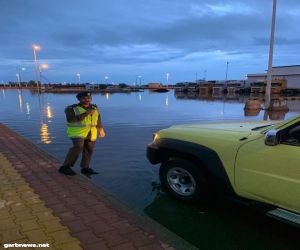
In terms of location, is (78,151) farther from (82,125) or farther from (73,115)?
(73,115)

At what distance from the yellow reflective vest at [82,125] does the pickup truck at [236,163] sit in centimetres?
149

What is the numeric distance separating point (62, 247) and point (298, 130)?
9.84ft

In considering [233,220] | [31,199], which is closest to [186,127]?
[233,220]

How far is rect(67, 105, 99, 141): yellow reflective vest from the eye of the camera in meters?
5.78

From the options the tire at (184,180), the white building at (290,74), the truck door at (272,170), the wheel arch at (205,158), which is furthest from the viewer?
the white building at (290,74)

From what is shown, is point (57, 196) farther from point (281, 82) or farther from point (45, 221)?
point (281, 82)

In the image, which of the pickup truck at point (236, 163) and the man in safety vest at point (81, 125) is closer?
the pickup truck at point (236, 163)

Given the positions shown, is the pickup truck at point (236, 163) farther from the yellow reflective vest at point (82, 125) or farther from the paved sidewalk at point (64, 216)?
the yellow reflective vest at point (82, 125)

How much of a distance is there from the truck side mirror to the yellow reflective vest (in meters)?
3.48

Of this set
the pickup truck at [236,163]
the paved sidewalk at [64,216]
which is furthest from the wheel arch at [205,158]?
the paved sidewalk at [64,216]

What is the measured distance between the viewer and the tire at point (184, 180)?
14.5 ft

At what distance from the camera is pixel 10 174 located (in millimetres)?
5871

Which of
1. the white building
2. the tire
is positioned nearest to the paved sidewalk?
the tire

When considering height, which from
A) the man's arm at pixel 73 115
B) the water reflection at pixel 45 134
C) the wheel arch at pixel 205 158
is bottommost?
the water reflection at pixel 45 134
